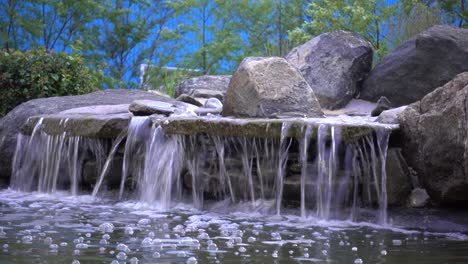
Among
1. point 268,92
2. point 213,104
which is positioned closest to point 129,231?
point 268,92

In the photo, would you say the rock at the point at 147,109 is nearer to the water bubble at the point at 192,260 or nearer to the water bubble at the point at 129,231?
the water bubble at the point at 129,231

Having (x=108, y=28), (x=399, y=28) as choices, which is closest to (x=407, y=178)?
(x=399, y=28)

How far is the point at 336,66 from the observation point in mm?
10234

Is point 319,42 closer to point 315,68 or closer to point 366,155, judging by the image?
point 315,68

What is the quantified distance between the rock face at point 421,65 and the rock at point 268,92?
222cm

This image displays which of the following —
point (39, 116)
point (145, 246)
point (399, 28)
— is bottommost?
point (145, 246)

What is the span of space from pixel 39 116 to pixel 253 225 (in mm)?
4044

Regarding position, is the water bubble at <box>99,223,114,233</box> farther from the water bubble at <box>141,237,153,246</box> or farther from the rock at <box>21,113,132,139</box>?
the rock at <box>21,113,132,139</box>

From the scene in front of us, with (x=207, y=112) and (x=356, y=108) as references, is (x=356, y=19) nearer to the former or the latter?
(x=356, y=108)

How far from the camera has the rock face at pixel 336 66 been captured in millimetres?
10133

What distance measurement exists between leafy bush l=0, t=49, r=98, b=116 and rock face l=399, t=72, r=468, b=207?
21.6 feet

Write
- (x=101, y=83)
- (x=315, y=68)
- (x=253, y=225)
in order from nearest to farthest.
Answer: (x=253, y=225), (x=315, y=68), (x=101, y=83)

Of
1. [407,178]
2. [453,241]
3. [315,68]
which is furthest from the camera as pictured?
[315,68]

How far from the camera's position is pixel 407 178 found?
6.36 m
